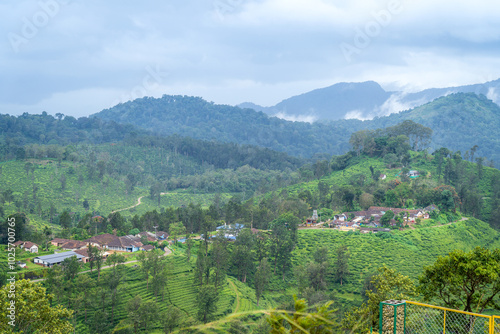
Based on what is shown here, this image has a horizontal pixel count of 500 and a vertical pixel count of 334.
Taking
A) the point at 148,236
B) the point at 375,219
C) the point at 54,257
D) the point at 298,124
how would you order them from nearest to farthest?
the point at 54,257 < the point at 148,236 < the point at 375,219 < the point at 298,124

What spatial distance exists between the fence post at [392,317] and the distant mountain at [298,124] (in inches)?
4810

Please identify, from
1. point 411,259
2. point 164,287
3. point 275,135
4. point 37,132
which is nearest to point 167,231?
point 164,287

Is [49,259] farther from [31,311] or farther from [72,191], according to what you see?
[72,191]

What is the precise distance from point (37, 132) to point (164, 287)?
269 feet

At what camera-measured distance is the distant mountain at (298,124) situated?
126 m

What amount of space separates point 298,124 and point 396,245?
423 ft

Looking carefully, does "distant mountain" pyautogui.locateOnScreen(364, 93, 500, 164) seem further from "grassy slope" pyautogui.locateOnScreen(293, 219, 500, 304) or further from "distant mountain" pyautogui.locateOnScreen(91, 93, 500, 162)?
"grassy slope" pyautogui.locateOnScreen(293, 219, 500, 304)

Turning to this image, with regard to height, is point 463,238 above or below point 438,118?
below

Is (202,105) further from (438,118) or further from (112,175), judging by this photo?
(112,175)

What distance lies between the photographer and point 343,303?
82.4ft

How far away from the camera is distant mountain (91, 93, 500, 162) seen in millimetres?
126125

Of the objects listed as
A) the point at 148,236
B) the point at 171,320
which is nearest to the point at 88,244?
the point at 148,236

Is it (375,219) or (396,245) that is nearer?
(396,245)

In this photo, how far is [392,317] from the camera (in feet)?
16.5
